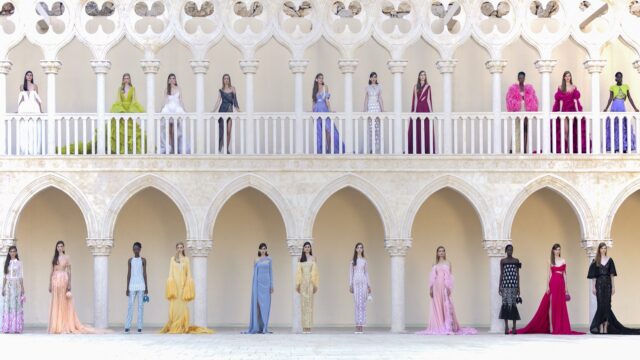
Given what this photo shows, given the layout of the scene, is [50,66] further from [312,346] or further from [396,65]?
[312,346]

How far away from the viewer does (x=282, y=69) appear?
35.4 metres

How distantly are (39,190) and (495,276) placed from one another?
9.16 m

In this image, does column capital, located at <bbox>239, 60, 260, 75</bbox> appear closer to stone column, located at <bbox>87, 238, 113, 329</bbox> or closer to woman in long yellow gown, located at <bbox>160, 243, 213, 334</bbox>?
woman in long yellow gown, located at <bbox>160, 243, 213, 334</bbox>

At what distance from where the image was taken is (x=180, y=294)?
103 ft

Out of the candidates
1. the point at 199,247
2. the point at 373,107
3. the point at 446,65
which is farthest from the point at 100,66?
the point at 446,65

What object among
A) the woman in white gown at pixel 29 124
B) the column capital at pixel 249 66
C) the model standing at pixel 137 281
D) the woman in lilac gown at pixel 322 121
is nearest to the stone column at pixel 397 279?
the woman in lilac gown at pixel 322 121

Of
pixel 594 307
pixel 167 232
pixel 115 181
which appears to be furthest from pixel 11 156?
pixel 594 307

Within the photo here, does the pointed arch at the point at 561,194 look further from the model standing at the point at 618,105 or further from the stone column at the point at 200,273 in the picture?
the stone column at the point at 200,273

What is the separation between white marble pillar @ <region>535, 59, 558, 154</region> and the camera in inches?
1267

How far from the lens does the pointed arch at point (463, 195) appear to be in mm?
32156

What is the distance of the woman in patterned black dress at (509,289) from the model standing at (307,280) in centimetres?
361

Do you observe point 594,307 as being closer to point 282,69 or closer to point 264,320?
point 264,320

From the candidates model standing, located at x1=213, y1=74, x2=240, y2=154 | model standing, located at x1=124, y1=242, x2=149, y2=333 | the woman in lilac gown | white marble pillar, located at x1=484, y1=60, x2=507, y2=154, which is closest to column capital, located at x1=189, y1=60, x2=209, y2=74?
model standing, located at x1=213, y1=74, x2=240, y2=154

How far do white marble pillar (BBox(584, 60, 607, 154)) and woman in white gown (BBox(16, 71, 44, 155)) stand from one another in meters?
10.9
